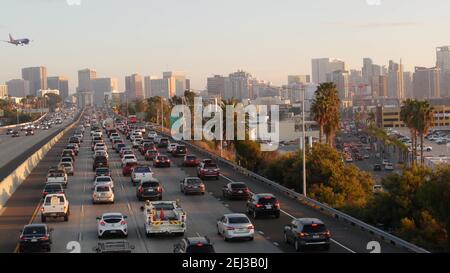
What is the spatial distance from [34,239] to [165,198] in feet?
57.7

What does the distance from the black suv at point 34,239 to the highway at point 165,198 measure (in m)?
0.83

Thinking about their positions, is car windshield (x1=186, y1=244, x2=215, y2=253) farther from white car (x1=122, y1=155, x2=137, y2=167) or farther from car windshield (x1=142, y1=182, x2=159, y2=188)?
white car (x1=122, y1=155, x2=137, y2=167)

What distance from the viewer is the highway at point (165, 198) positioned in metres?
26.6

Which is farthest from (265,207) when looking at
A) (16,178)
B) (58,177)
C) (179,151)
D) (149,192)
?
(179,151)

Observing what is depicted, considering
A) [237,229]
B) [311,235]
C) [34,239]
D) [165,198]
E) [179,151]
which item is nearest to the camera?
[311,235]

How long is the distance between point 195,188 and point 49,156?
1604 inches

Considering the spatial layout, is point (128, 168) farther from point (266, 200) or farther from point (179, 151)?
point (266, 200)

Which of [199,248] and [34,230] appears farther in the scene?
[34,230]

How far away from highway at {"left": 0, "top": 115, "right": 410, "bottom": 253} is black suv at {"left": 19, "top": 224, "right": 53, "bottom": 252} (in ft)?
2.71

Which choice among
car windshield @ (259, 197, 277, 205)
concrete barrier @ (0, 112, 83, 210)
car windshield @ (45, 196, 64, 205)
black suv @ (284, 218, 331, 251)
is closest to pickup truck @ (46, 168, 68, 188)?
concrete barrier @ (0, 112, 83, 210)

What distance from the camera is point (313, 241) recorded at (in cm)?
2444

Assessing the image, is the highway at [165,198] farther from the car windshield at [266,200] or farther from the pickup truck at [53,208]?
the car windshield at [266,200]

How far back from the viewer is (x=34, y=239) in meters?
25.0
